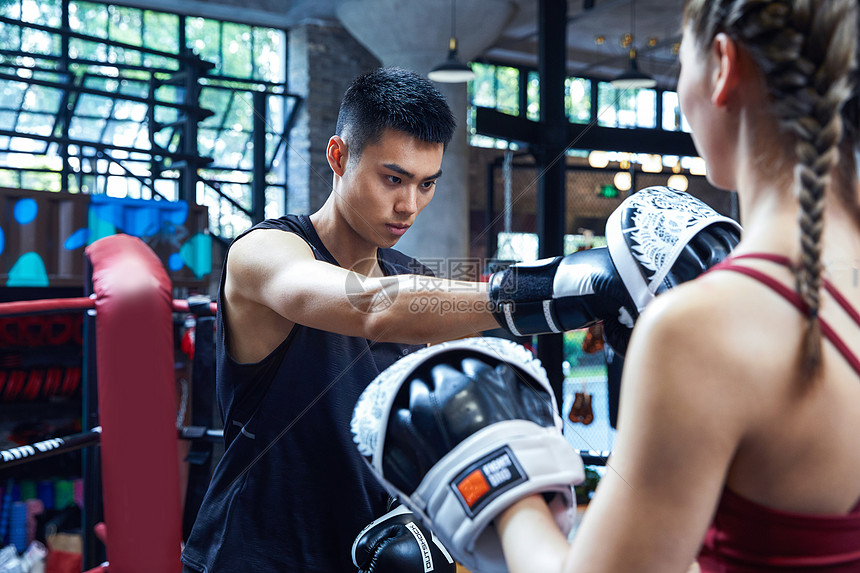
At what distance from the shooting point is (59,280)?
406 centimetres

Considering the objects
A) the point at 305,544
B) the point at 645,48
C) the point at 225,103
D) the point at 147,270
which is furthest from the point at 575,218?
the point at 305,544

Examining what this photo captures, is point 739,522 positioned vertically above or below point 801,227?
below

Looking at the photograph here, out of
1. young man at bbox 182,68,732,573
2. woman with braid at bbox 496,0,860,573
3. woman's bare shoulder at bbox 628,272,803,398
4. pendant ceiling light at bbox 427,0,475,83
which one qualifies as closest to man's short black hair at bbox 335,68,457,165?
young man at bbox 182,68,732,573

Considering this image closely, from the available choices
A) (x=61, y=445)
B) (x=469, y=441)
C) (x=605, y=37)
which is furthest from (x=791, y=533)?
(x=605, y=37)

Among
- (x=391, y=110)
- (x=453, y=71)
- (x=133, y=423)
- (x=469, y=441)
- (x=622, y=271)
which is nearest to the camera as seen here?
(x=469, y=441)

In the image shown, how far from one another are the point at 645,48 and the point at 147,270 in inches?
410

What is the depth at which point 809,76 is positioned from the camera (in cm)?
63

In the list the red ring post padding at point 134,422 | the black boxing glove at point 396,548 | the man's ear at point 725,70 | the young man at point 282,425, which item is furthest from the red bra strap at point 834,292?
the red ring post padding at point 134,422

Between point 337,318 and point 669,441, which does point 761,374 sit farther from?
point 337,318

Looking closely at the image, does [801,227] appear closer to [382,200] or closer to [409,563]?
[409,563]

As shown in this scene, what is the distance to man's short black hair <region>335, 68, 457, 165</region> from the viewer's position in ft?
4.98

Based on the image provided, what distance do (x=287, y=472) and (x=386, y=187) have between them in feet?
1.98

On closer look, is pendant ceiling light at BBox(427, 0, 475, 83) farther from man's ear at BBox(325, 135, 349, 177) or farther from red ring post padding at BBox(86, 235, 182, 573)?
man's ear at BBox(325, 135, 349, 177)

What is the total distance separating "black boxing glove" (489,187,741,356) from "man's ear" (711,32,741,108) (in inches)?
13.2
